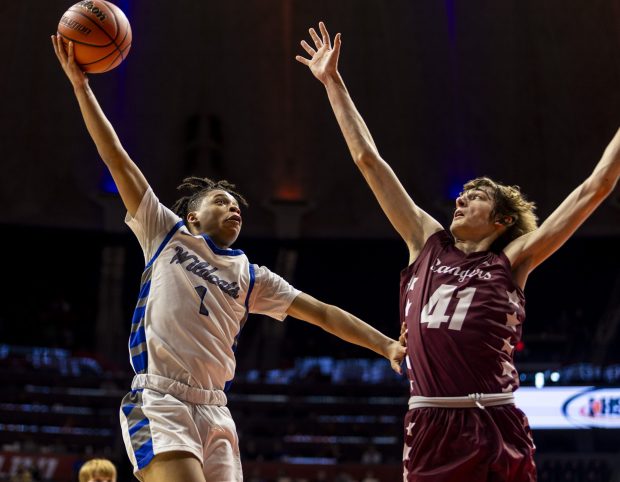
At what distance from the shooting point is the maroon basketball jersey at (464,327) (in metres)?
3.19

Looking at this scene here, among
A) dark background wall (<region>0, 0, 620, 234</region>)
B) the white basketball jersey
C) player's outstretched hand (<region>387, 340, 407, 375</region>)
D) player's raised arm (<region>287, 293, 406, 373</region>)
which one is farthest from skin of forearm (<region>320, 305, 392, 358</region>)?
dark background wall (<region>0, 0, 620, 234</region>)

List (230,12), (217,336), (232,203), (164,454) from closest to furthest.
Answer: (164,454), (217,336), (232,203), (230,12)

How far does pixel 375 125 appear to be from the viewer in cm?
1838

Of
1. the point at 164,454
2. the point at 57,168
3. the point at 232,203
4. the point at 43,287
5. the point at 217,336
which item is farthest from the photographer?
the point at 43,287

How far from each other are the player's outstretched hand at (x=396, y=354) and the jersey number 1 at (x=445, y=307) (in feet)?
1.08

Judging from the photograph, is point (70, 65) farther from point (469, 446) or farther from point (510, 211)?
point (469, 446)

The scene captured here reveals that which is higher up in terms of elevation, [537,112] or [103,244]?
[537,112]

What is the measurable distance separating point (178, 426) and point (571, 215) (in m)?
1.88

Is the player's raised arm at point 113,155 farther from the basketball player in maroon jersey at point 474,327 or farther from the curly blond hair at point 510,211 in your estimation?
the curly blond hair at point 510,211

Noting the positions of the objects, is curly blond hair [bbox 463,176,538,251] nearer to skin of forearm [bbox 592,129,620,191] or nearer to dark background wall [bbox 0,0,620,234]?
skin of forearm [bbox 592,129,620,191]

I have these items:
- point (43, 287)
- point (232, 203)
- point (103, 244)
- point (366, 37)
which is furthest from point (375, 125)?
point (232, 203)

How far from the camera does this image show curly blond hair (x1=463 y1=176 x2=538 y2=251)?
361 centimetres

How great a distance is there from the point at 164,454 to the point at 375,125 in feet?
50.9

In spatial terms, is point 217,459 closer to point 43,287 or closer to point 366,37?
point 366,37
